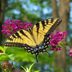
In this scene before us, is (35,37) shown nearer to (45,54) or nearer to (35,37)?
(35,37)

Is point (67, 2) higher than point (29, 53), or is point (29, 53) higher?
point (67, 2)

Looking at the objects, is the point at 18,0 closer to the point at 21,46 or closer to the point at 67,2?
the point at 67,2

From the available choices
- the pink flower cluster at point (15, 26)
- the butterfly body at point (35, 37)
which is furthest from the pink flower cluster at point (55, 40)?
the pink flower cluster at point (15, 26)

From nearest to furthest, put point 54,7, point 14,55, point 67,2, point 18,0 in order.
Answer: point 14,55 → point 67,2 → point 54,7 → point 18,0

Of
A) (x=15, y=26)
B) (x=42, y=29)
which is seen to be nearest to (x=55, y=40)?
(x=42, y=29)

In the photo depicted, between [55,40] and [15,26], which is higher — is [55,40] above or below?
below

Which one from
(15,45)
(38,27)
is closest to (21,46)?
(15,45)

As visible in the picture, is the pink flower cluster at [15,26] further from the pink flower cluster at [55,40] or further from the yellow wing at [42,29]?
the pink flower cluster at [55,40]

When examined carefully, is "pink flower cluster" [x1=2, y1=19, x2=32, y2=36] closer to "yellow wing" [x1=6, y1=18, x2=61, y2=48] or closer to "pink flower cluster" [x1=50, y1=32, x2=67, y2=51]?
"yellow wing" [x1=6, y1=18, x2=61, y2=48]
